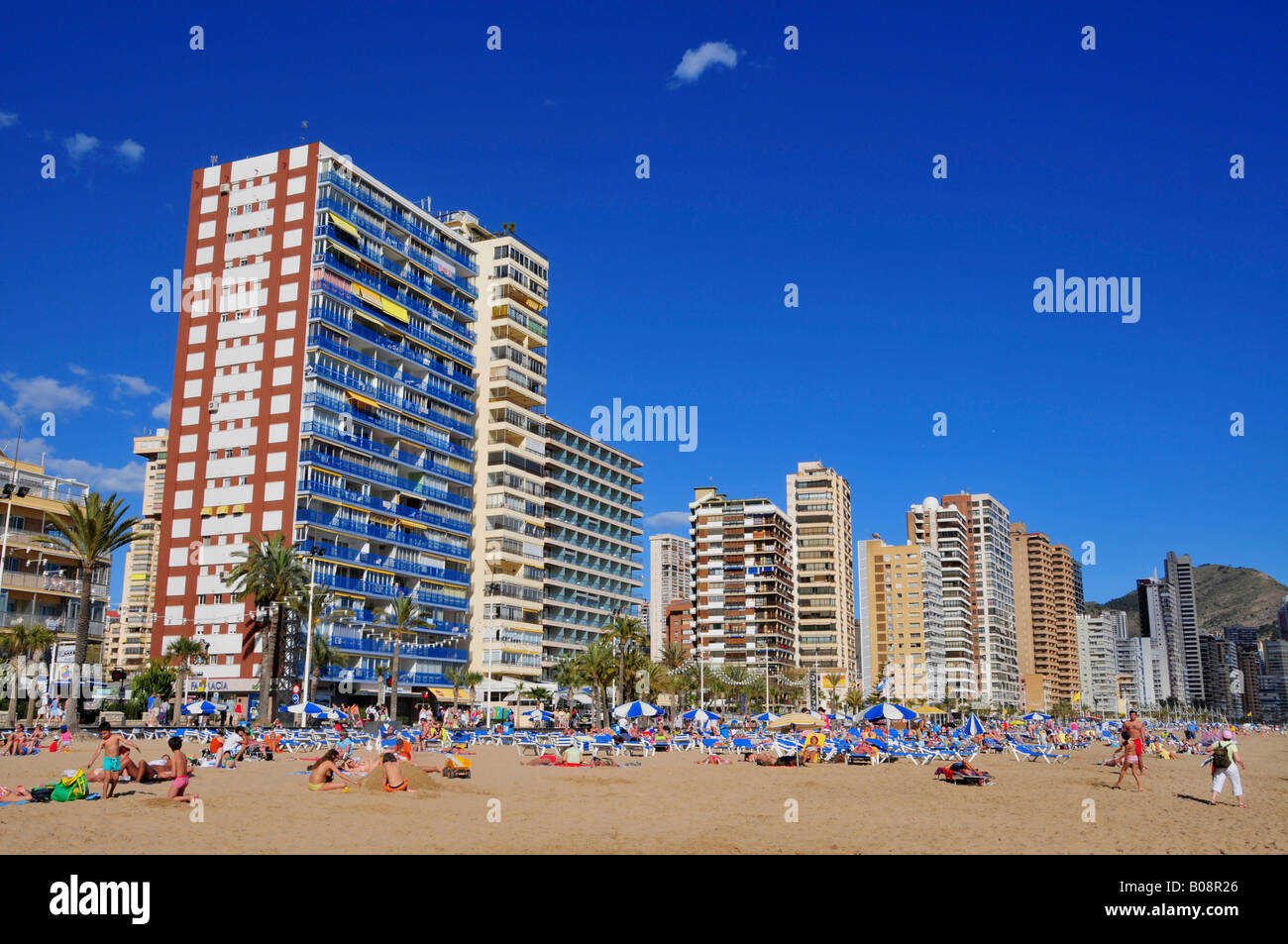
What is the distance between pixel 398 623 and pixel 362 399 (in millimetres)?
16990

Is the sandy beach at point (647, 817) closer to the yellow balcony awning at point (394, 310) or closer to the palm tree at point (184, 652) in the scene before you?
the palm tree at point (184, 652)

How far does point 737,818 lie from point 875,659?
557ft

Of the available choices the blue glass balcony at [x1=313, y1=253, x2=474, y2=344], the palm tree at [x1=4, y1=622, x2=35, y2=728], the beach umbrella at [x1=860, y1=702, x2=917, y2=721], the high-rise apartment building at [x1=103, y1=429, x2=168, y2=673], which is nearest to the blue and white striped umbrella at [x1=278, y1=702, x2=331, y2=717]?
the palm tree at [x1=4, y1=622, x2=35, y2=728]

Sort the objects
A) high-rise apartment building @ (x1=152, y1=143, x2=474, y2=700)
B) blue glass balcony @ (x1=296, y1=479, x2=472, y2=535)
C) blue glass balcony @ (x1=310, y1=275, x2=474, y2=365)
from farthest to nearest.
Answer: blue glass balcony @ (x1=310, y1=275, x2=474, y2=365)
high-rise apartment building @ (x1=152, y1=143, x2=474, y2=700)
blue glass balcony @ (x1=296, y1=479, x2=472, y2=535)

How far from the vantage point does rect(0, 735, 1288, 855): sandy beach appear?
15219 mm

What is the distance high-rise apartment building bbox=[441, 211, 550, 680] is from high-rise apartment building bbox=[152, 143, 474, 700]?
7013 mm

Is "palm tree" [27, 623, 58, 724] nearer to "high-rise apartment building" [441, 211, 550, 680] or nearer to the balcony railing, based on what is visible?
the balcony railing

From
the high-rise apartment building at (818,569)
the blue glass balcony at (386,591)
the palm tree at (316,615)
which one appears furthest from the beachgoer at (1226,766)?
the high-rise apartment building at (818,569)

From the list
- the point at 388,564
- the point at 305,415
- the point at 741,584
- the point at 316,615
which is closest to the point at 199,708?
the point at 316,615

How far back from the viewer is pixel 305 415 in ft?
231

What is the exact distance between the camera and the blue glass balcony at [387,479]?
231ft

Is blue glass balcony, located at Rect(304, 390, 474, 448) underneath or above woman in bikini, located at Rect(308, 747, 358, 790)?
above
